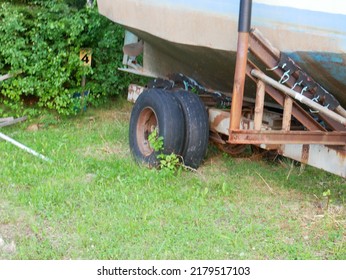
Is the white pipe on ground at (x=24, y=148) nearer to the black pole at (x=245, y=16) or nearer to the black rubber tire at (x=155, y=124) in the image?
the black rubber tire at (x=155, y=124)

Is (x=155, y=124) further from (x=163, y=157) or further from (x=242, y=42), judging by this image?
(x=242, y=42)

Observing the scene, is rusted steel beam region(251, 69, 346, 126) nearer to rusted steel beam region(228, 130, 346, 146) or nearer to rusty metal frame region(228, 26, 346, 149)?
Answer: rusty metal frame region(228, 26, 346, 149)

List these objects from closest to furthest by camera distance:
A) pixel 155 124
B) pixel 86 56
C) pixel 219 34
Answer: pixel 219 34, pixel 155 124, pixel 86 56

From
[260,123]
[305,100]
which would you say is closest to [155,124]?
[260,123]

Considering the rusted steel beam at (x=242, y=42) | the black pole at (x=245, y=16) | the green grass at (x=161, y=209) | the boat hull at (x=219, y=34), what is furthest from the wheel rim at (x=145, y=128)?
the black pole at (x=245, y=16)

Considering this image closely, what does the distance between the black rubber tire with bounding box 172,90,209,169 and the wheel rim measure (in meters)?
0.54

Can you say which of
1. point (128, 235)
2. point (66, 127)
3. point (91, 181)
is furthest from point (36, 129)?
point (128, 235)

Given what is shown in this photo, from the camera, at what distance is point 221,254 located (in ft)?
13.9

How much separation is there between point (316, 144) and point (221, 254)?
1.32m

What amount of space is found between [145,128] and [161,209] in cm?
165

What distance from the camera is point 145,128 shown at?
6.43 meters

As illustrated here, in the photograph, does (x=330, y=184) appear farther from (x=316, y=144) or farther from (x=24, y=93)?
(x=24, y=93)

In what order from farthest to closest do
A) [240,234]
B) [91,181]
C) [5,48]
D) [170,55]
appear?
[5,48] < [170,55] < [91,181] < [240,234]

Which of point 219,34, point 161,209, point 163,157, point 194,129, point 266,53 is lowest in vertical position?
point 161,209
